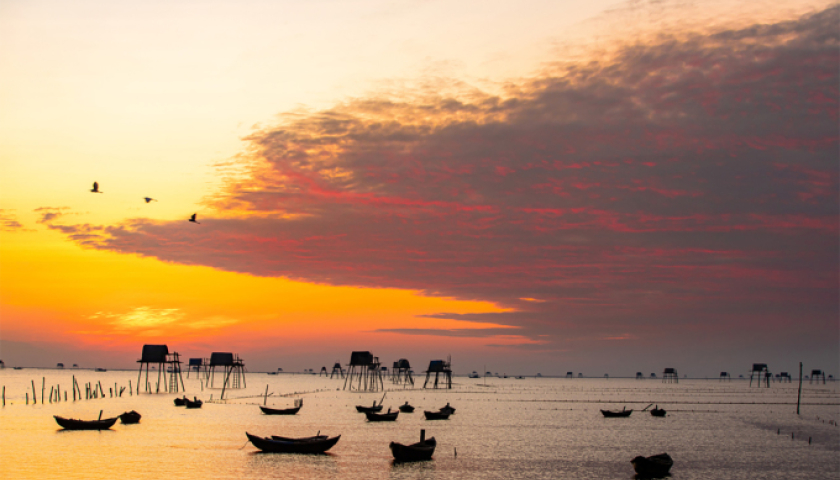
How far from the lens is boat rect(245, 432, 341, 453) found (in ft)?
180

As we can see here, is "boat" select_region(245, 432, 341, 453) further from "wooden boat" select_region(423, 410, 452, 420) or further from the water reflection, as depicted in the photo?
"wooden boat" select_region(423, 410, 452, 420)

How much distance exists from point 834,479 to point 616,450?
17333 mm

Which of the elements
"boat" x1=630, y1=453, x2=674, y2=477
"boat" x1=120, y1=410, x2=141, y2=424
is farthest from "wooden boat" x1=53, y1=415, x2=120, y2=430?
"boat" x1=630, y1=453, x2=674, y2=477

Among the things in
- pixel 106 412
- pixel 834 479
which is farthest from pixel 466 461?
pixel 106 412

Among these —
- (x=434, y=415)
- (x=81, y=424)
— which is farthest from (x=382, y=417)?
(x=81, y=424)

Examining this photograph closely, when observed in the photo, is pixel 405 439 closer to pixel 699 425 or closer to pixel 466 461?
pixel 466 461

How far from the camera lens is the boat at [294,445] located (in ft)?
180

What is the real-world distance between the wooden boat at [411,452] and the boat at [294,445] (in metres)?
5.64

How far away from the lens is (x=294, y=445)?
55.7 meters

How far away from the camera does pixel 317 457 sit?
53375mm

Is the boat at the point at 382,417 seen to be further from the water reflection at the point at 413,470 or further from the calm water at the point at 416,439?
the water reflection at the point at 413,470

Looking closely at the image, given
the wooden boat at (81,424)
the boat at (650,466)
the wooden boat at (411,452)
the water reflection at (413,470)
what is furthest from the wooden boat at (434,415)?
the boat at (650,466)

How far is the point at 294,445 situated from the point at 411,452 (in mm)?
10284

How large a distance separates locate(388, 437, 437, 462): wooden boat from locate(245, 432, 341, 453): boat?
5639 mm
